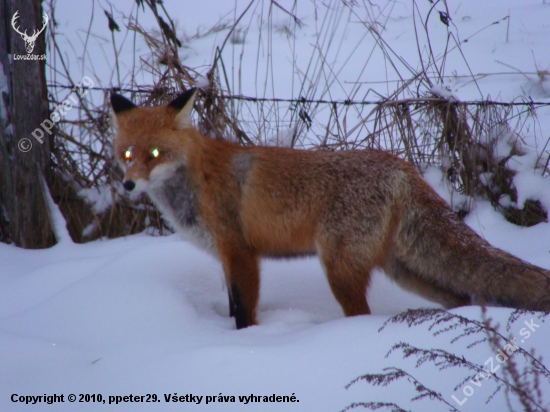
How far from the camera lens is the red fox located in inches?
104

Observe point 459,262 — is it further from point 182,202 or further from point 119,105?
point 119,105

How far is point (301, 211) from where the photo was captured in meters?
2.83

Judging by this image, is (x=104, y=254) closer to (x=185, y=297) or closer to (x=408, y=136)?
(x=185, y=297)

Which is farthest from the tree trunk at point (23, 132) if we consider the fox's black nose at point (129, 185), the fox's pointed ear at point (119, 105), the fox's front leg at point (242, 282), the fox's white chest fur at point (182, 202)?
the fox's front leg at point (242, 282)

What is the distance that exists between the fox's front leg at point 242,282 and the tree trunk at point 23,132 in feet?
6.33

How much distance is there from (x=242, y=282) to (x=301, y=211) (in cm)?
53

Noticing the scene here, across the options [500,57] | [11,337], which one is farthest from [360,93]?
[11,337]

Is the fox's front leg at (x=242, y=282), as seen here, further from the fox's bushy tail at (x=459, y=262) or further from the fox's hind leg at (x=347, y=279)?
the fox's bushy tail at (x=459, y=262)

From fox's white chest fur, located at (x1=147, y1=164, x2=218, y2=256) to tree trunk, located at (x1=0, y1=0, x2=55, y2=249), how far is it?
59.1 inches

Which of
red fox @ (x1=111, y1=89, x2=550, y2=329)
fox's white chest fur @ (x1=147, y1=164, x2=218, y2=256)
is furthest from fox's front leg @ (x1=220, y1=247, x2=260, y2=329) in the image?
fox's white chest fur @ (x1=147, y1=164, x2=218, y2=256)

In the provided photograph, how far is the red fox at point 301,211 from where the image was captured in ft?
8.66

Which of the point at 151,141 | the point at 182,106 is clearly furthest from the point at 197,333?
the point at 182,106

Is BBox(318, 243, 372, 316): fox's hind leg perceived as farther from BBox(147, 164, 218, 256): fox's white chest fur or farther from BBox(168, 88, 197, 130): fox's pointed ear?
BBox(168, 88, 197, 130): fox's pointed ear

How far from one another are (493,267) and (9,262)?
326 cm
